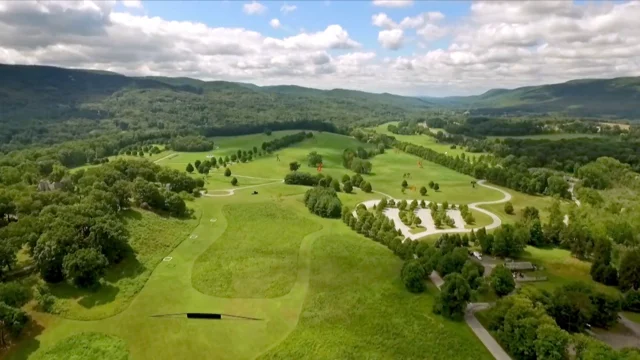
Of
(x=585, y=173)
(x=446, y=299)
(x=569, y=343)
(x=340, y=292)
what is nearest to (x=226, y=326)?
(x=340, y=292)

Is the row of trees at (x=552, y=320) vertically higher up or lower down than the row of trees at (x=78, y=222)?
lower down

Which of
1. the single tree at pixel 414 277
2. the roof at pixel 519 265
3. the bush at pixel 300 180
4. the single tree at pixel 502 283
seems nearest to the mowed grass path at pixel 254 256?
the single tree at pixel 414 277

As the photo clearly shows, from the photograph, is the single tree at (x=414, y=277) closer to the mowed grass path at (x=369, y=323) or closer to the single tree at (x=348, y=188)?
the mowed grass path at (x=369, y=323)

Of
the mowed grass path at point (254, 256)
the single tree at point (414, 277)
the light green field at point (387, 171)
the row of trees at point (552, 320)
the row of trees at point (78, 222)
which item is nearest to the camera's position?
the row of trees at point (552, 320)

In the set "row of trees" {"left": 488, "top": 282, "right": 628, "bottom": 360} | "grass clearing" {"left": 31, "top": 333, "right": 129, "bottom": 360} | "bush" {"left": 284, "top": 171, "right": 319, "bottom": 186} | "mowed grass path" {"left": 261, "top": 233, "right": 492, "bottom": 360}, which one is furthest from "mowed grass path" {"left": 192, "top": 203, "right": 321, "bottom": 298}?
"bush" {"left": 284, "top": 171, "right": 319, "bottom": 186}

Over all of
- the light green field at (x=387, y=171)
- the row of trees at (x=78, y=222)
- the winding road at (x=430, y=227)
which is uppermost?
the row of trees at (x=78, y=222)

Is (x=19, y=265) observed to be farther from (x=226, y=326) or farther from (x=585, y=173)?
(x=585, y=173)
